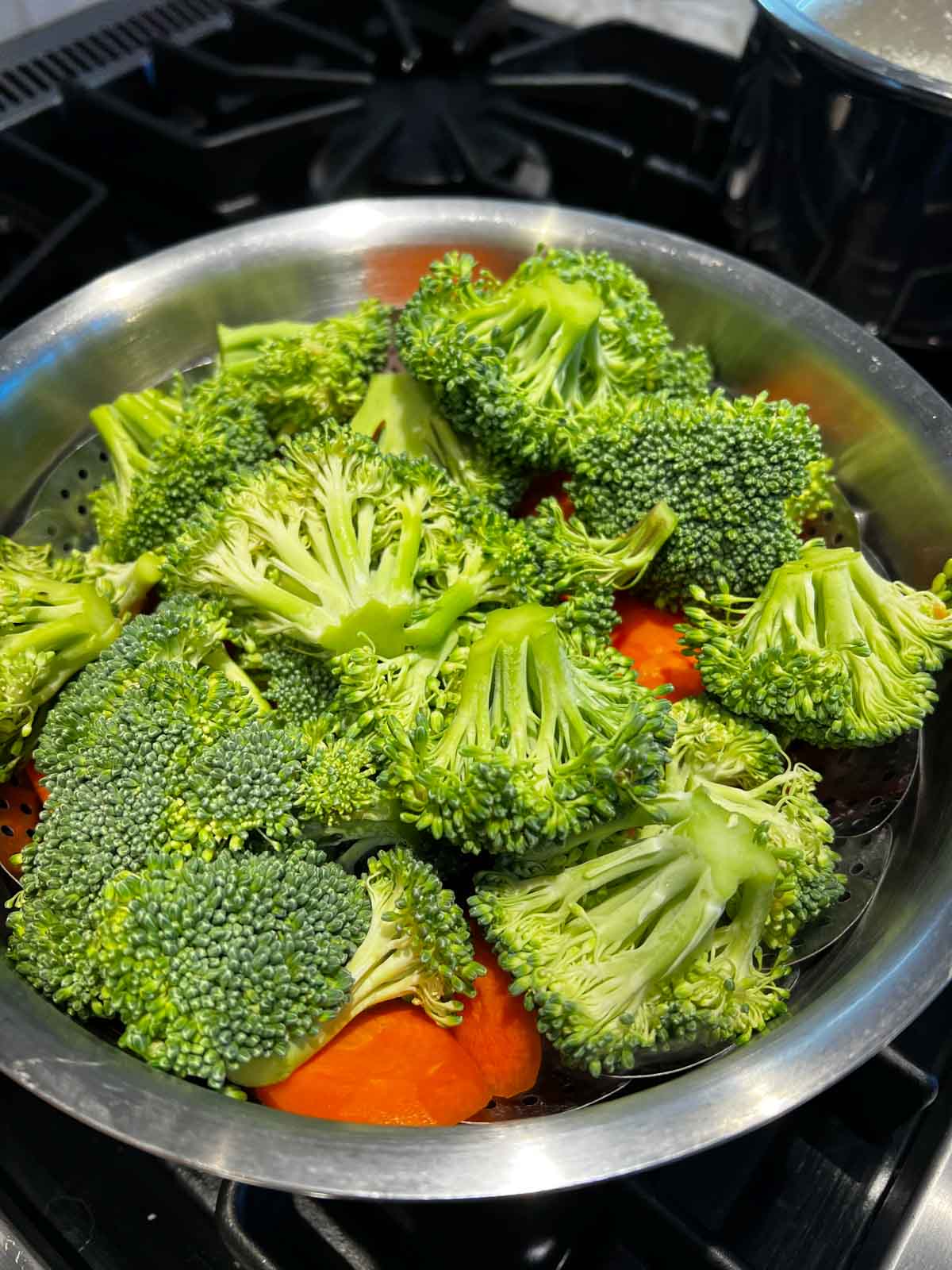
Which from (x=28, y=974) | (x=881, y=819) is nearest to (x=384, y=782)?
(x=28, y=974)

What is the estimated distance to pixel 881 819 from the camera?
106 cm

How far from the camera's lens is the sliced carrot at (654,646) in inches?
46.5

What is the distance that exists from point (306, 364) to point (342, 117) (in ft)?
3.04

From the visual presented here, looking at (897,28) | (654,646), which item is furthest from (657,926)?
(897,28)

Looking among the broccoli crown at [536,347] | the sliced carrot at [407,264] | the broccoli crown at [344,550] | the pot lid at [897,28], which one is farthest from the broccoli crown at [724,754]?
the pot lid at [897,28]

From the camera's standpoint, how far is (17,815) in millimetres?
1073

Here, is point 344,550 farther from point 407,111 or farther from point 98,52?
point 98,52

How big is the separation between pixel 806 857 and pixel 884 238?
98 centimetres

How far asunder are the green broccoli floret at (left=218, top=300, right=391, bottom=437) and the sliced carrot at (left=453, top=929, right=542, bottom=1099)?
0.76m

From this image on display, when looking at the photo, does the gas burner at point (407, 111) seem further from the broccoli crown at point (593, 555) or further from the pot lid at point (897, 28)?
the broccoli crown at point (593, 555)

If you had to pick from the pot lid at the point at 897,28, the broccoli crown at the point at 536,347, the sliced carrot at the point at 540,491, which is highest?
the pot lid at the point at 897,28

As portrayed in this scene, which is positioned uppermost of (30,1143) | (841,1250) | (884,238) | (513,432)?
(884,238)

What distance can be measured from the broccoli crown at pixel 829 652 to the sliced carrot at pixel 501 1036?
403 mm

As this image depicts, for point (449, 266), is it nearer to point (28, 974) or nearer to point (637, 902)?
point (637, 902)
